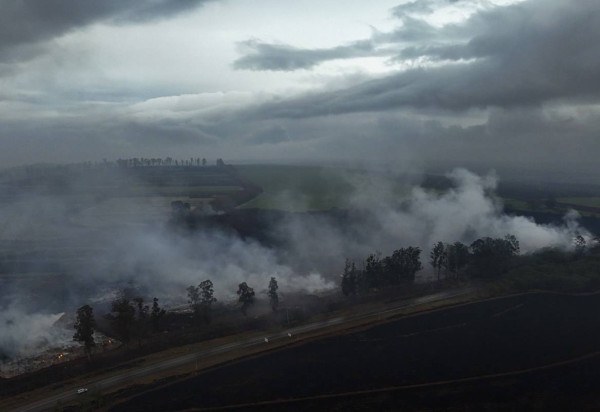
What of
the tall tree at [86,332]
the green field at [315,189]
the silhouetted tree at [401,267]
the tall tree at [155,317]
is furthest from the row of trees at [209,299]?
the green field at [315,189]

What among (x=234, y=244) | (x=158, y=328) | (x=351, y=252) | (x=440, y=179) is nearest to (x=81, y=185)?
(x=234, y=244)

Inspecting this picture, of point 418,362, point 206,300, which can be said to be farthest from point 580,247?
point 206,300

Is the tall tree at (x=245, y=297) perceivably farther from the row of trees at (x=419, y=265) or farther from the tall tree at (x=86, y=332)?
the tall tree at (x=86, y=332)

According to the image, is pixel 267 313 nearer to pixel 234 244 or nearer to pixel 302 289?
pixel 302 289

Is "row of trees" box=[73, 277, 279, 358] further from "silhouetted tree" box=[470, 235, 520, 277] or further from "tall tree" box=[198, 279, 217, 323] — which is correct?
"silhouetted tree" box=[470, 235, 520, 277]

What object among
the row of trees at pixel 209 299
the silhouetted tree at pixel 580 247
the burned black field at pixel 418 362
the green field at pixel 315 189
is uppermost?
the green field at pixel 315 189
